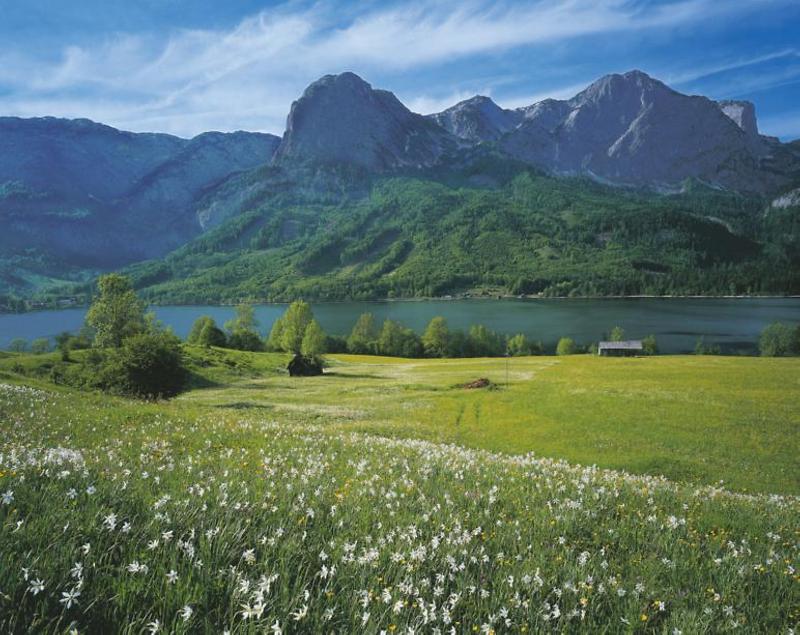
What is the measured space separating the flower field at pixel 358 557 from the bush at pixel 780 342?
146170 mm

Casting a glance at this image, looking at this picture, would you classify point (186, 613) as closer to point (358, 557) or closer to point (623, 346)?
point (358, 557)

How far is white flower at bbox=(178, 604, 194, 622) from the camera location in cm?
301

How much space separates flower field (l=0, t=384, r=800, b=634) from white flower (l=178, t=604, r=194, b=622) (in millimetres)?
30

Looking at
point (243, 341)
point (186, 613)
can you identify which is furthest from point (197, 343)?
point (186, 613)

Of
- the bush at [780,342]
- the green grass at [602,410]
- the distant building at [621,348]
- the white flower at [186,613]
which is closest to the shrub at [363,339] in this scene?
the distant building at [621,348]

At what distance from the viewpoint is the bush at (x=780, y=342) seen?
12200 centimetres

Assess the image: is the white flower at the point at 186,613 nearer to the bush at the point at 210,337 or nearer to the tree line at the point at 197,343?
the tree line at the point at 197,343

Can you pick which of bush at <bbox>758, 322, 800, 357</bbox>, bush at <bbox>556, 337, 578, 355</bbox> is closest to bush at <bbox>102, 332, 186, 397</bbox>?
bush at <bbox>556, 337, 578, 355</bbox>

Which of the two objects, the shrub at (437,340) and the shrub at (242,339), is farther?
the shrub at (437,340)

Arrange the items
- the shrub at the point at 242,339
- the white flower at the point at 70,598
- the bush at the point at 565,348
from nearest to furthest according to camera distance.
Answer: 1. the white flower at the point at 70,598
2. the shrub at the point at 242,339
3. the bush at the point at 565,348

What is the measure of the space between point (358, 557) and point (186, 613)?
1.96 meters

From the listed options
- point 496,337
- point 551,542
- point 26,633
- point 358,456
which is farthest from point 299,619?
point 496,337

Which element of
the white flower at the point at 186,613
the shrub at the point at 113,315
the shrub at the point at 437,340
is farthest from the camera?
the shrub at the point at 437,340

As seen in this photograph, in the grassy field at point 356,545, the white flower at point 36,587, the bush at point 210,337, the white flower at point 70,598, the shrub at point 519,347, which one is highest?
the white flower at point 36,587
